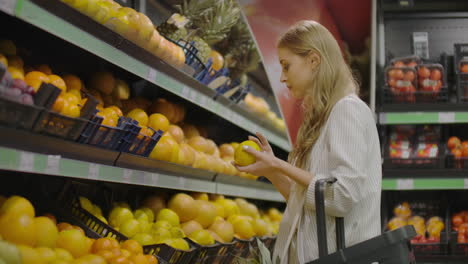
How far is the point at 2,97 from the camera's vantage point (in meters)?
1.43

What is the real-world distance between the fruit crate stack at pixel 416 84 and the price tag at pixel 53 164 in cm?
268

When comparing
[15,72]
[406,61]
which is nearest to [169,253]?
[15,72]

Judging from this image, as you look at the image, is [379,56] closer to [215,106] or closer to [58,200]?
[215,106]

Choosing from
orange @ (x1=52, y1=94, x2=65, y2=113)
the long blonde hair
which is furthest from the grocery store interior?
the long blonde hair

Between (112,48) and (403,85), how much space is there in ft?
7.83

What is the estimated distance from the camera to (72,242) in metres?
1.88

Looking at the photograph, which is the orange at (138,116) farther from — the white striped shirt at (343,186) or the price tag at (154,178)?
the white striped shirt at (343,186)

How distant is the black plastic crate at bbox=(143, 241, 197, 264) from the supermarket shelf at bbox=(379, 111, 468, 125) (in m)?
1.97

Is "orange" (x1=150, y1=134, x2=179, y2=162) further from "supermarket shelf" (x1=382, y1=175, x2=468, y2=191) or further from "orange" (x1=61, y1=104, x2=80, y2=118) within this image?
"supermarket shelf" (x1=382, y1=175, x2=468, y2=191)

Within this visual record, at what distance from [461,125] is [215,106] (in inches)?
81.8

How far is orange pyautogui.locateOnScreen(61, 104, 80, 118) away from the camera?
1801 millimetres

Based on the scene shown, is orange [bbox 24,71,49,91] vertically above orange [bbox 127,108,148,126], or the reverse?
orange [bbox 24,71,49,91]

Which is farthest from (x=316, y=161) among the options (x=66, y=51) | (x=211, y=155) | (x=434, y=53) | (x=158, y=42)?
(x=434, y=53)

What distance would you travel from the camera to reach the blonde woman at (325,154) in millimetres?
1791
